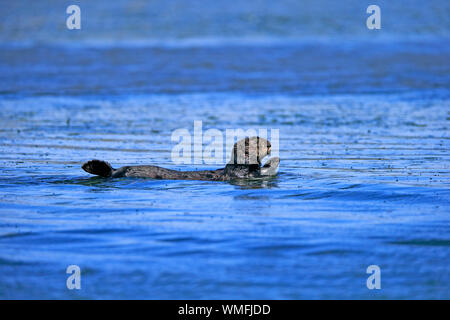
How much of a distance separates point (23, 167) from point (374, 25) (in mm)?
25896

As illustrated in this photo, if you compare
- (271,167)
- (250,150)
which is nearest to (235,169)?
(250,150)

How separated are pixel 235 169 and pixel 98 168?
1.77 metres

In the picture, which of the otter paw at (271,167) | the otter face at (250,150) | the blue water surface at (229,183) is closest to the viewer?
the blue water surface at (229,183)

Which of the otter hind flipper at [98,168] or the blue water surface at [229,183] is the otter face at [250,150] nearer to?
the blue water surface at [229,183]

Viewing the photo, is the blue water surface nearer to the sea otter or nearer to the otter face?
the sea otter

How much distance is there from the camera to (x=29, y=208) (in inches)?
333

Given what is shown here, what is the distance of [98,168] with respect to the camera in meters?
9.34

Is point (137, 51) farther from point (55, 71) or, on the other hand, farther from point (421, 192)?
point (421, 192)

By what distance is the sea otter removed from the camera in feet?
31.1

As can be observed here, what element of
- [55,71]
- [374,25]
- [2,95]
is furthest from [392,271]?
[374,25]

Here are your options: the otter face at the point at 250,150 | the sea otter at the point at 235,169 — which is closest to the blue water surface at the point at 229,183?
the sea otter at the point at 235,169

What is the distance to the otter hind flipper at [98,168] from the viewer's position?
9.13 meters

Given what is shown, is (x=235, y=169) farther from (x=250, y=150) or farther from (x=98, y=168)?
(x=98, y=168)

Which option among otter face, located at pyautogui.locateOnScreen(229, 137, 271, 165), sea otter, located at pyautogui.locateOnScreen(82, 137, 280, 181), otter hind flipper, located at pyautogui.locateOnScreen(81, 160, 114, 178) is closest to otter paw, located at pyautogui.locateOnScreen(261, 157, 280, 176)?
sea otter, located at pyautogui.locateOnScreen(82, 137, 280, 181)
